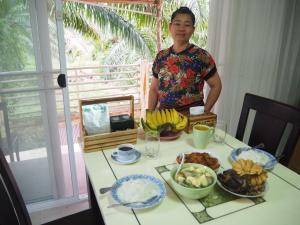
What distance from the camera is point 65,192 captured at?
199 cm

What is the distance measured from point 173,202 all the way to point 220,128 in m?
0.71

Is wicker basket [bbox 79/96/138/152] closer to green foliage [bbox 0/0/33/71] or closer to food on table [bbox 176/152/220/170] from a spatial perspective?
food on table [bbox 176/152/220/170]

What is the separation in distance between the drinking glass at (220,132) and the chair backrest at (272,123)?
7.7 inches

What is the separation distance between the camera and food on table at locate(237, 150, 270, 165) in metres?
1.11

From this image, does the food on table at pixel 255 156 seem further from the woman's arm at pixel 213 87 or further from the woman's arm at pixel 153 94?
the woman's arm at pixel 153 94

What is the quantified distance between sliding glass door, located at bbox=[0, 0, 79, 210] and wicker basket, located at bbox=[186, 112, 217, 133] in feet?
2.85

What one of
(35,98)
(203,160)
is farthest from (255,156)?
(35,98)

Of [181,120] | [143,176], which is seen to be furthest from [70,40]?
[143,176]

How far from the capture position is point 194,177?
2.92 feet

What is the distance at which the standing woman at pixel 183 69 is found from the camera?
170cm

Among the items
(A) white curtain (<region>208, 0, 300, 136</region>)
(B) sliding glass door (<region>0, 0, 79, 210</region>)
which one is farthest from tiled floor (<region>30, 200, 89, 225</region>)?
(A) white curtain (<region>208, 0, 300, 136</region>)

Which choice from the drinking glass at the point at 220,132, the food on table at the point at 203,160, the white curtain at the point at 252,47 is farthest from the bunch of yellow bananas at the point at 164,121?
the white curtain at the point at 252,47

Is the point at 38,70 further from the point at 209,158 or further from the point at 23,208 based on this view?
the point at 209,158

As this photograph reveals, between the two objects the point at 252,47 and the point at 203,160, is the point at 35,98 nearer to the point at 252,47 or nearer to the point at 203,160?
the point at 203,160
